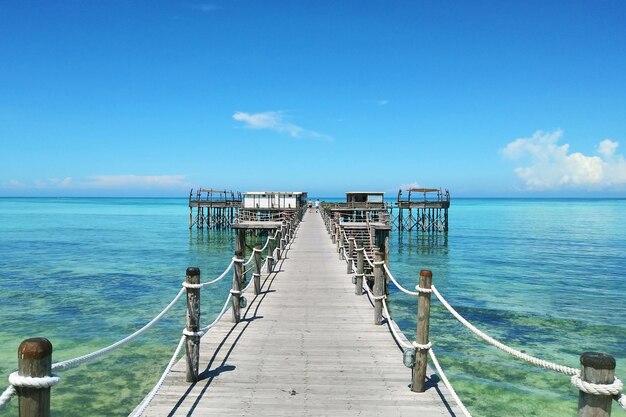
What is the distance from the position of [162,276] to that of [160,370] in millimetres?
15978

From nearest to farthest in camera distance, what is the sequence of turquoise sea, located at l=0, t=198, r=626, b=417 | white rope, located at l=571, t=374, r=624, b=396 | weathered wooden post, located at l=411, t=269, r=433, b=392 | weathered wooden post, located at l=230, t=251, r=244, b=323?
1. white rope, located at l=571, t=374, r=624, b=396
2. weathered wooden post, located at l=411, t=269, r=433, b=392
3. weathered wooden post, located at l=230, t=251, r=244, b=323
4. turquoise sea, located at l=0, t=198, r=626, b=417

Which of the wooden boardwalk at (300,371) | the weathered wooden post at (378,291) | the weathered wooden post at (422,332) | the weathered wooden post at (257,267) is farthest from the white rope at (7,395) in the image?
the weathered wooden post at (257,267)

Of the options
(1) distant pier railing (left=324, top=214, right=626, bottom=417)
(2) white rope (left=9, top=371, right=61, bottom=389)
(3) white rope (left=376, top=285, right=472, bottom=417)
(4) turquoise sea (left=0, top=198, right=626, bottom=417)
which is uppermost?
(2) white rope (left=9, top=371, right=61, bottom=389)

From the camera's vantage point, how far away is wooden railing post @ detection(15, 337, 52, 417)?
2.75 m

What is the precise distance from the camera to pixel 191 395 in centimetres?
560

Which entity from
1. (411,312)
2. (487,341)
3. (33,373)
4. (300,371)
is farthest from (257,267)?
(33,373)

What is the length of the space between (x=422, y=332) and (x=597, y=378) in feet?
9.60

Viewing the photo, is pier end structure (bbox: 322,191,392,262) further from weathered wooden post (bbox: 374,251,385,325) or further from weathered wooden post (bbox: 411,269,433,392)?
weathered wooden post (bbox: 411,269,433,392)

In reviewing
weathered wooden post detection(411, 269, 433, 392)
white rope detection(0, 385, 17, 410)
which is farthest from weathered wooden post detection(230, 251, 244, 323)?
white rope detection(0, 385, 17, 410)

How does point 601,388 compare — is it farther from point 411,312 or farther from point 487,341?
point 411,312

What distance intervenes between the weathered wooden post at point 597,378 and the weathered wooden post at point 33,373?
333 cm

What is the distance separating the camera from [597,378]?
9.45 ft

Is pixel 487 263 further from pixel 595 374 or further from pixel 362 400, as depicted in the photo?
pixel 595 374

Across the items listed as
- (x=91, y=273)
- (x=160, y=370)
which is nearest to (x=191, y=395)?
(x=160, y=370)
